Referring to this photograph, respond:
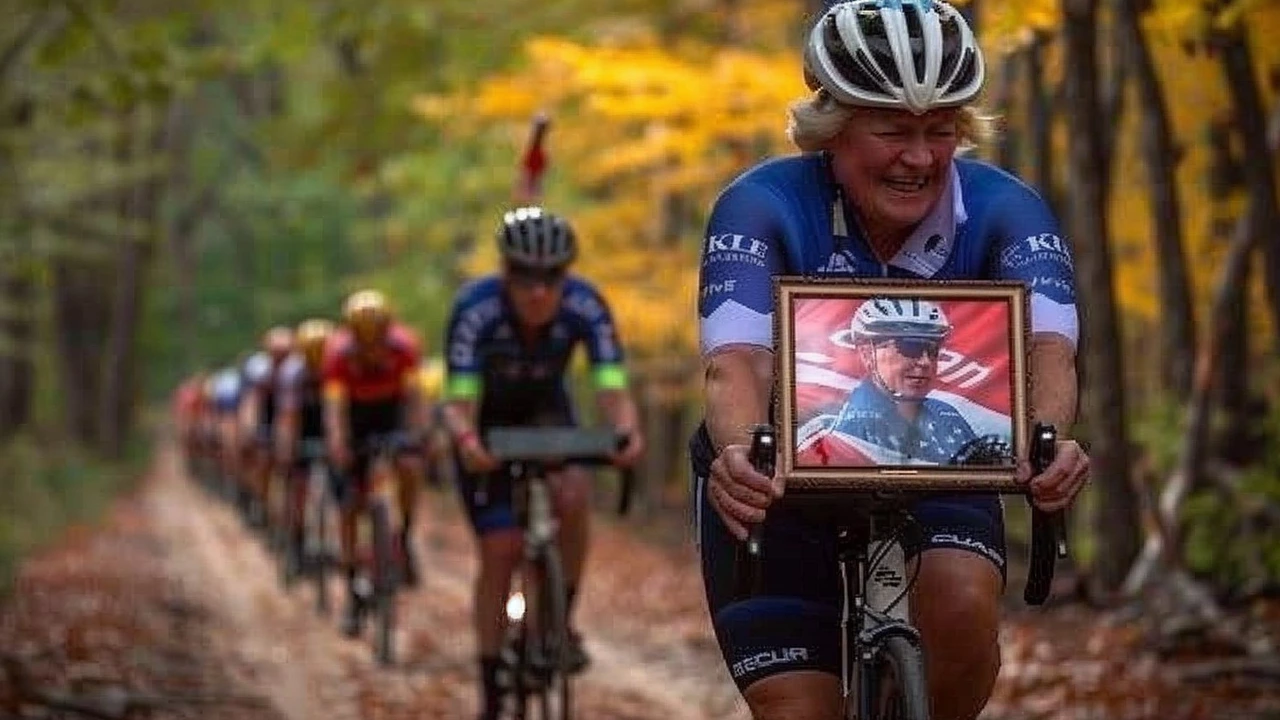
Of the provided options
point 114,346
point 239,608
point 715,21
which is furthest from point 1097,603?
point 114,346

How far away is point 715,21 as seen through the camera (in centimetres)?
2027

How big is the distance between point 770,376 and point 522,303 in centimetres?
487

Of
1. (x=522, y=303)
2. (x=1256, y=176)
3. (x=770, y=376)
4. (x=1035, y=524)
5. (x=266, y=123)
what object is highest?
(x=266, y=123)

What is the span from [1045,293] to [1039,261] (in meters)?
0.08

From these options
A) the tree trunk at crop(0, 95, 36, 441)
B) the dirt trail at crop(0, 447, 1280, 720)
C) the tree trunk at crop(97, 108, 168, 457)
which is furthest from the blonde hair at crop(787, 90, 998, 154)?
the tree trunk at crop(97, 108, 168, 457)

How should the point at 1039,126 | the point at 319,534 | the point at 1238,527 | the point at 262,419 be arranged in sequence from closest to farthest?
the point at 1238,527
the point at 1039,126
the point at 319,534
the point at 262,419

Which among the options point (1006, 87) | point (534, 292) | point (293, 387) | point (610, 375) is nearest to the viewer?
point (534, 292)

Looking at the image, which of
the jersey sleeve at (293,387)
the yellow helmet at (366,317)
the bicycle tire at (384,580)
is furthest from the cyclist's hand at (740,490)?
the jersey sleeve at (293,387)

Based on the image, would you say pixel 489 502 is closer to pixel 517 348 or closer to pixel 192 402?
pixel 517 348

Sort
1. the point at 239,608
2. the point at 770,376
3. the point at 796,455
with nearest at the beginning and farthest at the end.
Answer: the point at 796,455 → the point at 770,376 → the point at 239,608

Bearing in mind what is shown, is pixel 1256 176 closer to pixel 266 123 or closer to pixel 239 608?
pixel 239 608

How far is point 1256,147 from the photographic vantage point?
11.0 m

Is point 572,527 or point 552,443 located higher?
point 552,443

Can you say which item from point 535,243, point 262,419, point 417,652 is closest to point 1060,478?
point 535,243
